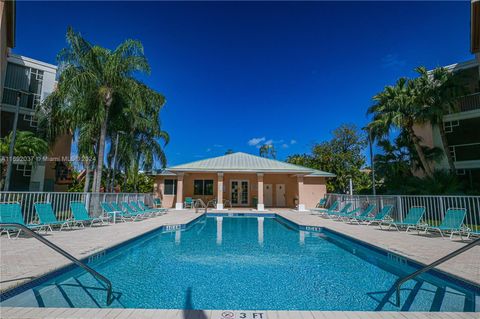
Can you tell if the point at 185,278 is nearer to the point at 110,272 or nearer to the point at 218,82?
the point at 110,272

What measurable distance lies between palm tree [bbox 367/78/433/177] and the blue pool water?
12.7 metres

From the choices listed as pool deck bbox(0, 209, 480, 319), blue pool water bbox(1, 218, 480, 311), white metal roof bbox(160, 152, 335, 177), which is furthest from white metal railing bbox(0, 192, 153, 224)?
white metal roof bbox(160, 152, 335, 177)

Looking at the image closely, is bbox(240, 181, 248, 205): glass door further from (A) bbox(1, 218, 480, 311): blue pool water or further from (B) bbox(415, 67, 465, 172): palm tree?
(A) bbox(1, 218, 480, 311): blue pool water

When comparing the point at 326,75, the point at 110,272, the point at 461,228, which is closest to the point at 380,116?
the point at 326,75

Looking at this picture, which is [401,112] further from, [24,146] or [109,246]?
[24,146]

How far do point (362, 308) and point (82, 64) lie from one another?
16.2 meters

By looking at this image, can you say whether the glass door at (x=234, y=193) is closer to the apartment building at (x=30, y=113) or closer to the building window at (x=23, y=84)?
the apartment building at (x=30, y=113)

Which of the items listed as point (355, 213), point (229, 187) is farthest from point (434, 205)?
point (229, 187)

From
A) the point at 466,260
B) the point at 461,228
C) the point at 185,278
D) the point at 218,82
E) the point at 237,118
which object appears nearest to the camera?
the point at 185,278

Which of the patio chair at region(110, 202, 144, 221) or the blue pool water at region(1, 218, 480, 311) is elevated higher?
the patio chair at region(110, 202, 144, 221)

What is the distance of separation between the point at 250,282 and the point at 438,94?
18052 millimetres

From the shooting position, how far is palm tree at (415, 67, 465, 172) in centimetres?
1547

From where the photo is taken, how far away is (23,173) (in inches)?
647

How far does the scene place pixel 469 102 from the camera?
18031mm
